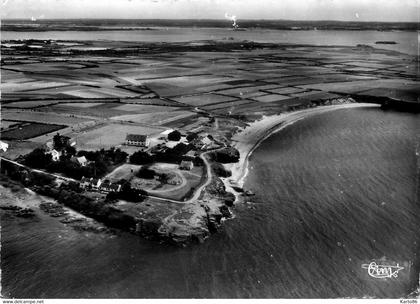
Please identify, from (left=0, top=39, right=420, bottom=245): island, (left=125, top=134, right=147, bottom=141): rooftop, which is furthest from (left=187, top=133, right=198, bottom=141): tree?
(left=125, top=134, right=147, bottom=141): rooftop

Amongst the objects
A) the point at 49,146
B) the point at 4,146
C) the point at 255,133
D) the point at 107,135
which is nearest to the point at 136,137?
the point at 107,135

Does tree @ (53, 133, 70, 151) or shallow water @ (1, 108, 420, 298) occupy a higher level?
tree @ (53, 133, 70, 151)

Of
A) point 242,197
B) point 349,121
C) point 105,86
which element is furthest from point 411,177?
point 105,86

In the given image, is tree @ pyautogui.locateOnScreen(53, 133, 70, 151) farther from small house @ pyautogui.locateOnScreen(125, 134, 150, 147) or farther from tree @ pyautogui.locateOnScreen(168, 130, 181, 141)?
tree @ pyautogui.locateOnScreen(168, 130, 181, 141)

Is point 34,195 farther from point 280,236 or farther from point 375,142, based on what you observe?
point 375,142

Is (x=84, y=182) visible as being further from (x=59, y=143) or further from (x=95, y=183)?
(x=59, y=143)

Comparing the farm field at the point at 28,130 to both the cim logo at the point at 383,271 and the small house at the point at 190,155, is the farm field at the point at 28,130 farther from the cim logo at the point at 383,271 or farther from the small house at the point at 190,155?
the cim logo at the point at 383,271
